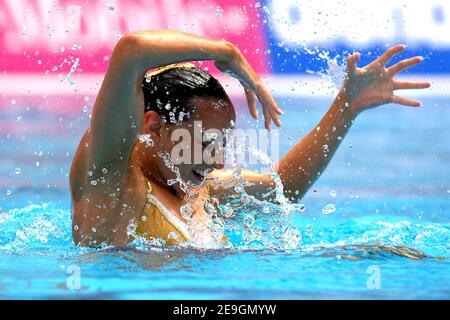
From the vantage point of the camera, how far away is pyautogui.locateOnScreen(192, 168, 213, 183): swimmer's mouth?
275 cm

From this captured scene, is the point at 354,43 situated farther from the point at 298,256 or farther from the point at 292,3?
the point at 298,256

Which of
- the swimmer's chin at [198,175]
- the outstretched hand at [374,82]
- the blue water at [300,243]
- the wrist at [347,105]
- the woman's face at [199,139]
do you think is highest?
the outstretched hand at [374,82]

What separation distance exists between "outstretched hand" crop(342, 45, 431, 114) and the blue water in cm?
49

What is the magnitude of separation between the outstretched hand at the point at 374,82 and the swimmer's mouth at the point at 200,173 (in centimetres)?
61

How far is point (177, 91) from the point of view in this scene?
8.76ft

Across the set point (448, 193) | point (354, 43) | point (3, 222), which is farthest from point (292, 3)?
point (3, 222)

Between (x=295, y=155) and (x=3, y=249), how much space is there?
1106 mm

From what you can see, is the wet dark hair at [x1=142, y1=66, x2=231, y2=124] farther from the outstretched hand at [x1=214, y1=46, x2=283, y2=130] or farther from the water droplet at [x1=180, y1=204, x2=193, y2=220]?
the water droplet at [x1=180, y1=204, x2=193, y2=220]

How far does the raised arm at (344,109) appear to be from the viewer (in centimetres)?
292

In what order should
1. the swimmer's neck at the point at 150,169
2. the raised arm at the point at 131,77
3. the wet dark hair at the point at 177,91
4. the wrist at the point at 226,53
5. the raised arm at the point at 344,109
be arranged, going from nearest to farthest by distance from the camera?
1. the raised arm at the point at 131,77
2. the wrist at the point at 226,53
3. the wet dark hair at the point at 177,91
4. the swimmer's neck at the point at 150,169
5. the raised arm at the point at 344,109

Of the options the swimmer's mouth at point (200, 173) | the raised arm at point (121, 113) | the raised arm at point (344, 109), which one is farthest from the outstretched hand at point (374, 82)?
the swimmer's mouth at point (200, 173)

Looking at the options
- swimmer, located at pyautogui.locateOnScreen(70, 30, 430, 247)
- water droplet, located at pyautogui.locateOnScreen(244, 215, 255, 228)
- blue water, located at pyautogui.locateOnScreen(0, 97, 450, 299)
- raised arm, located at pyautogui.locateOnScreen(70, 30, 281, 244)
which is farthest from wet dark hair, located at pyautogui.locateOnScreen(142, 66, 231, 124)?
water droplet, located at pyautogui.locateOnScreen(244, 215, 255, 228)

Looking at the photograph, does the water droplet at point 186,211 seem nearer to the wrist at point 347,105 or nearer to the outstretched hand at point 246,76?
the outstretched hand at point 246,76
